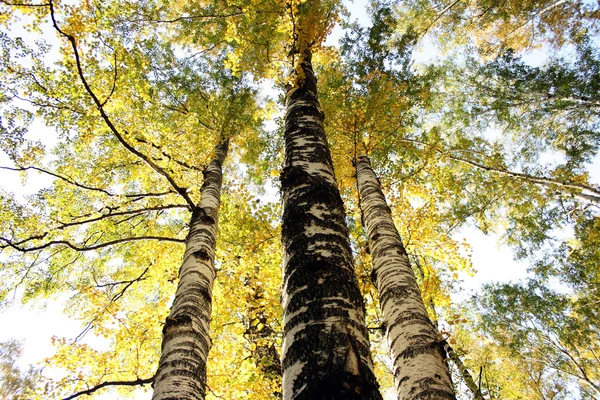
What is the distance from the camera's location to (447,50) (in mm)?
14992

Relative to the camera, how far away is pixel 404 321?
→ 3447 mm

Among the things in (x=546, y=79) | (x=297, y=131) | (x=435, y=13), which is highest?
(x=435, y=13)

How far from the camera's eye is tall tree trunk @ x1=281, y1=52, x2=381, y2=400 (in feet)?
4.50

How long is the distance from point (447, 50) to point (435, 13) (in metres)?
1.61

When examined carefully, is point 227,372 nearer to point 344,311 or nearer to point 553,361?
point 344,311

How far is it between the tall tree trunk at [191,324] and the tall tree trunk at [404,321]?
1818mm

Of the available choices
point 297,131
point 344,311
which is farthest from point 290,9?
point 344,311

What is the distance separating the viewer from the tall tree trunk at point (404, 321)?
2.90 meters

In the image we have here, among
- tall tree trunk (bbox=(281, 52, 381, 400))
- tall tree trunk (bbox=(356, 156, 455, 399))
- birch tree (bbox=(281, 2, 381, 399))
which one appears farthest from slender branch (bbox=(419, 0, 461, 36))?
tall tree trunk (bbox=(281, 52, 381, 400))

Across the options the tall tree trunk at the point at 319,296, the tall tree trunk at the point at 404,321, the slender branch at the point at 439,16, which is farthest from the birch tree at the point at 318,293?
the slender branch at the point at 439,16

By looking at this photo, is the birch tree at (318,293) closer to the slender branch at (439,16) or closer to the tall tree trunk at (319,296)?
the tall tree trunk at (319,296)

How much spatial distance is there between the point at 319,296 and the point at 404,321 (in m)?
2.11

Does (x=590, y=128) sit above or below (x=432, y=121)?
below

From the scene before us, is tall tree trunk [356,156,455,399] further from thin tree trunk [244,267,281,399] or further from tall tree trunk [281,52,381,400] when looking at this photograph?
thin tree trunk [244,267,281,399]
